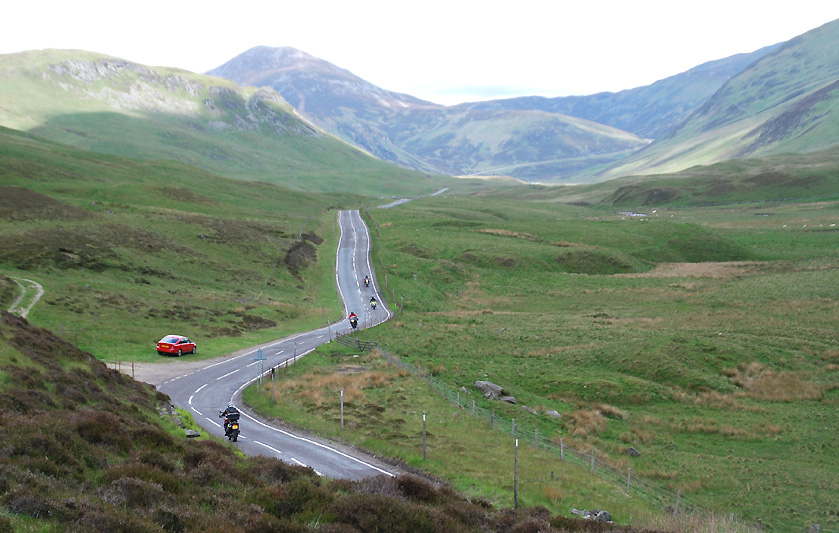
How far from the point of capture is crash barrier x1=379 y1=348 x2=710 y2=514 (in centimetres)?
2109

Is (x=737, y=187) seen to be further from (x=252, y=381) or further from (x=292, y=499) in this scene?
(x=292, y=499)

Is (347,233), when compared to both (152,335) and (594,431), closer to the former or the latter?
(152,335)

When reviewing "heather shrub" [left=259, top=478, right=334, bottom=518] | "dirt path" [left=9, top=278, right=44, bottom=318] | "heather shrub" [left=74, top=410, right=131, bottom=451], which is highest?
"heather shrub" [left=74, top=410, right=131, bottom=451]

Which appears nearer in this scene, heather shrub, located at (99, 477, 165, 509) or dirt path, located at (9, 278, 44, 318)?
heather shrub, located at (99, 477, 165, 509)

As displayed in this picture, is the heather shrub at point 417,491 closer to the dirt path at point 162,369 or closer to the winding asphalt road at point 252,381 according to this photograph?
the winding asphalt road at point 252,381

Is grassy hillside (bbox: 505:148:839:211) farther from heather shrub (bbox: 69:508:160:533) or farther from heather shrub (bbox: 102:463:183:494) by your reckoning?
heather shrub (bbox: 69:508:160:533)

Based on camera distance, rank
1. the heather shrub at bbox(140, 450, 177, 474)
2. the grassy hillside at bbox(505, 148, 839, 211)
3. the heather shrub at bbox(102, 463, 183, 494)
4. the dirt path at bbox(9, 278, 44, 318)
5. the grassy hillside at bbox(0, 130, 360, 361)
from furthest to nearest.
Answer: the grassy hillside at bbox(505, 148, 839, 211), the grassy hillside at bbox(0, 130, 360, 361), the dirt path at bbox(9, 278, 44, 318), the heather shrub at bbox(140, 450, 177, 474), the heather shrub at bbox(102, 463, 183, 494)

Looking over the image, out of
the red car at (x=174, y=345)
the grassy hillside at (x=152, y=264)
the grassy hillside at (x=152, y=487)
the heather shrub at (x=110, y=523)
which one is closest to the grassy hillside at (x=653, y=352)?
the grassy hillside at (x=152, y=487)

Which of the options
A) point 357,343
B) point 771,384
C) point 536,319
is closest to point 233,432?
point 357,343

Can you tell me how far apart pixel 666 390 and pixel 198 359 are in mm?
32189

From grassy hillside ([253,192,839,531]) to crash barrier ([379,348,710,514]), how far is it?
1.05m

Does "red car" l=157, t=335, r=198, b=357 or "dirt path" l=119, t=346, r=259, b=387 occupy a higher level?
"red car" l=157, t=335, r=198, b=357

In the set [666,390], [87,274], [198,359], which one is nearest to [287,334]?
[198,359]

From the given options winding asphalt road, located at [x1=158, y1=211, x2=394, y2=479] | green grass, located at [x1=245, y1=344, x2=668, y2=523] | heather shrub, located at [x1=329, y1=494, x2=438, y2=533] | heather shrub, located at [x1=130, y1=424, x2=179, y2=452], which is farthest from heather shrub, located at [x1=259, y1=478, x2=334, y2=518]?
green grass, located at [x1=245, y1=344, x2=668, y2=523]
